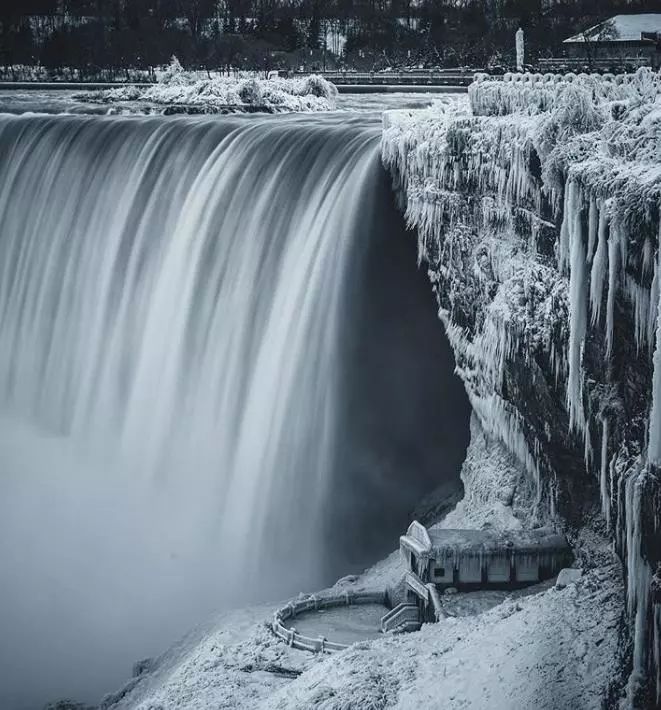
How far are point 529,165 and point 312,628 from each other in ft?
28.2

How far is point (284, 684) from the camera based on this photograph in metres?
17.4

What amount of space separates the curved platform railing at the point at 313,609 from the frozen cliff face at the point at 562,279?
337 centimetres

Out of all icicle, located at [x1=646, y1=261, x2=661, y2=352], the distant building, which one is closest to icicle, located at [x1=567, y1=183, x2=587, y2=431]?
icicle, located at [x1=646, y1=261, x2=661, y2=352]

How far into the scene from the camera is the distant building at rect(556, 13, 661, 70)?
35.9m

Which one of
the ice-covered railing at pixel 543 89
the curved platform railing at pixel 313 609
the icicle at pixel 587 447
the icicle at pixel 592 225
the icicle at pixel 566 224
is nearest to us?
the icicle at pixel 592 225

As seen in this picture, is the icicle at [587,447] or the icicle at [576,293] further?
the icicle at [587,447]

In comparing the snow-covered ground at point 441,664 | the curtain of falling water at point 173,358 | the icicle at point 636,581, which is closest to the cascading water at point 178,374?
the curtain of falling water at point 173,358

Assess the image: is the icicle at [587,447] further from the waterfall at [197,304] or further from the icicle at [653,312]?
the waterfall at [197,304]

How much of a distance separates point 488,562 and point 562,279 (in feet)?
16.3

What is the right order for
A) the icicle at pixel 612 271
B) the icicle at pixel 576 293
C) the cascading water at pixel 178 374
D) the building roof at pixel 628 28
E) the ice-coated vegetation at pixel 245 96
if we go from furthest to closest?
the ice-coated vegetation at pixel 245 96 < the building roof at pixel 628 28 < the cascading water at pixel 178 374 < the icicle at pixel 576 293 < the icicle at pixel 612 271

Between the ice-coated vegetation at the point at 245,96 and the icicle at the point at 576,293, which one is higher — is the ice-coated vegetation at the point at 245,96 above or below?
above

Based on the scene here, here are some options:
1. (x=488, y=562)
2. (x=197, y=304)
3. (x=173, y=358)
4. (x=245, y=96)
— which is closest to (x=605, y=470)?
(x=488, y=562)

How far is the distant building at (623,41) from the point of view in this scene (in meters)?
35.9

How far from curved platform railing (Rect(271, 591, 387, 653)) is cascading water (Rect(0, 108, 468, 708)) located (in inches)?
129
